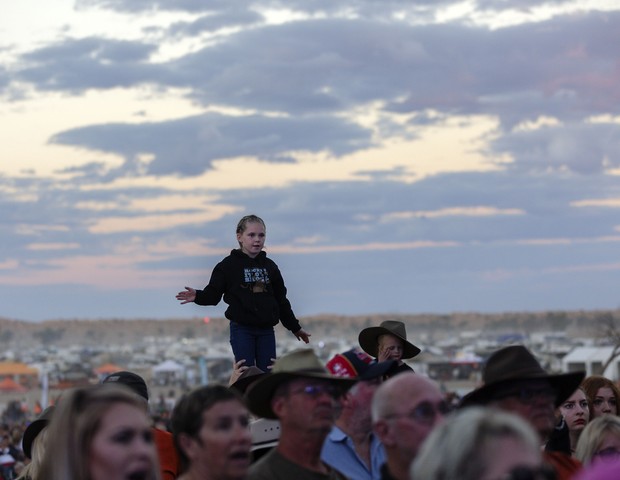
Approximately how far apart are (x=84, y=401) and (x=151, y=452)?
0.39 m

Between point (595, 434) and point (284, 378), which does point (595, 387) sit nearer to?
point (595, 434)

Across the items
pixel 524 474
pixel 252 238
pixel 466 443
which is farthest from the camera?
pixel 252 238

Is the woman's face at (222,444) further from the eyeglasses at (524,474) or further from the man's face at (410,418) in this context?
the eyeglasses at (524,474)

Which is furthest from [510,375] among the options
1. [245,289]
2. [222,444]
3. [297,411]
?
[245,289]

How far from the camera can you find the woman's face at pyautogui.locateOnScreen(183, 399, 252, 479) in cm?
566

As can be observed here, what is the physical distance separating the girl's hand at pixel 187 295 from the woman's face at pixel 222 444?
5052 millimetres

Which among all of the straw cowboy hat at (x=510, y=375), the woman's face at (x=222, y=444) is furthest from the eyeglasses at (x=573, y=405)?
the woman's face at (x=222, y=444)

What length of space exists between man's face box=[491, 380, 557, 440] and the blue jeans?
4647mm

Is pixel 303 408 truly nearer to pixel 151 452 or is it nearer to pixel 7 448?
pixel 151 452

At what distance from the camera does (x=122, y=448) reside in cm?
500

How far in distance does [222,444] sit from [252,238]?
204 inches

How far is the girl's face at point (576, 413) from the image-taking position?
9.15 m

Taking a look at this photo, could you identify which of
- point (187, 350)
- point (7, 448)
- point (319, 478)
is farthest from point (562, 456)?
point (187, 350)

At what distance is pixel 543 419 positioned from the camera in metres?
6.51
